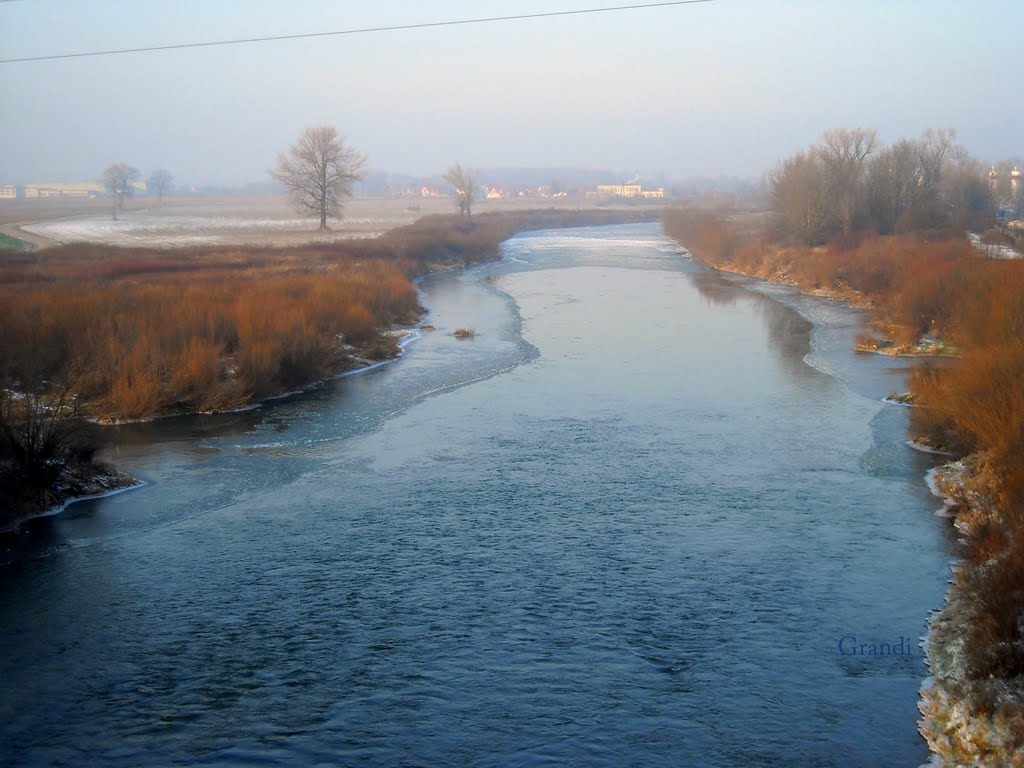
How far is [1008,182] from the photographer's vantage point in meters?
72.3

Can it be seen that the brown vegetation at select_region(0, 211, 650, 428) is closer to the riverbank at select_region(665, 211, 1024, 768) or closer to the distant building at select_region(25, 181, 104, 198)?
the riverbank at select_region(665, 211, 1024, 768)

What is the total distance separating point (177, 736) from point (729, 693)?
4.34 metres

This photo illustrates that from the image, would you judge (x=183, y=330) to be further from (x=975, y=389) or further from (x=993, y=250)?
(x=993, y=250)

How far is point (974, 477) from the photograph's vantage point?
12562 millimetres

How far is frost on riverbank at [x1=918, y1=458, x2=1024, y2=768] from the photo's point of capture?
250 inches

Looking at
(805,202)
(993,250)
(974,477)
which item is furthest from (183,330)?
(805,202)

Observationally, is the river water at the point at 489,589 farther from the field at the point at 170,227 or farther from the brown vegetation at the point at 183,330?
the field at the point at 170,227

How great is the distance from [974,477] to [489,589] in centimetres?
699

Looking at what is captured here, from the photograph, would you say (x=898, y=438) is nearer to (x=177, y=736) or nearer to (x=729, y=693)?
(x=729, y=693)

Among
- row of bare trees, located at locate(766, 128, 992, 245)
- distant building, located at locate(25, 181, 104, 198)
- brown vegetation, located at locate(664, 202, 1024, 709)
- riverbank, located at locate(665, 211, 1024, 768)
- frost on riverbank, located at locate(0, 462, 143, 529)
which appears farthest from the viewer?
distant building, located at locate(25, 181, 104, 198)

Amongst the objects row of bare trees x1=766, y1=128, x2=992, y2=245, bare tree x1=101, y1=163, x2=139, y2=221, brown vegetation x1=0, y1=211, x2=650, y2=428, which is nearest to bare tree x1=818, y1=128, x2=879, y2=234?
row of bare trees x1=766, y1=128, x2=992, y2=245

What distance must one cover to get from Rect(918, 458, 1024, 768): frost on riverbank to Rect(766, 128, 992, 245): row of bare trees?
3809 centimetres

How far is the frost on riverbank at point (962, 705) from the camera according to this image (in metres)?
6.35

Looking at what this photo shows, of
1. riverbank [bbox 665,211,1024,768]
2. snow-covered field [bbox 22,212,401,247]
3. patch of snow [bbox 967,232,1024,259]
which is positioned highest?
snow-covered field [bbox 22,212,401,247]
